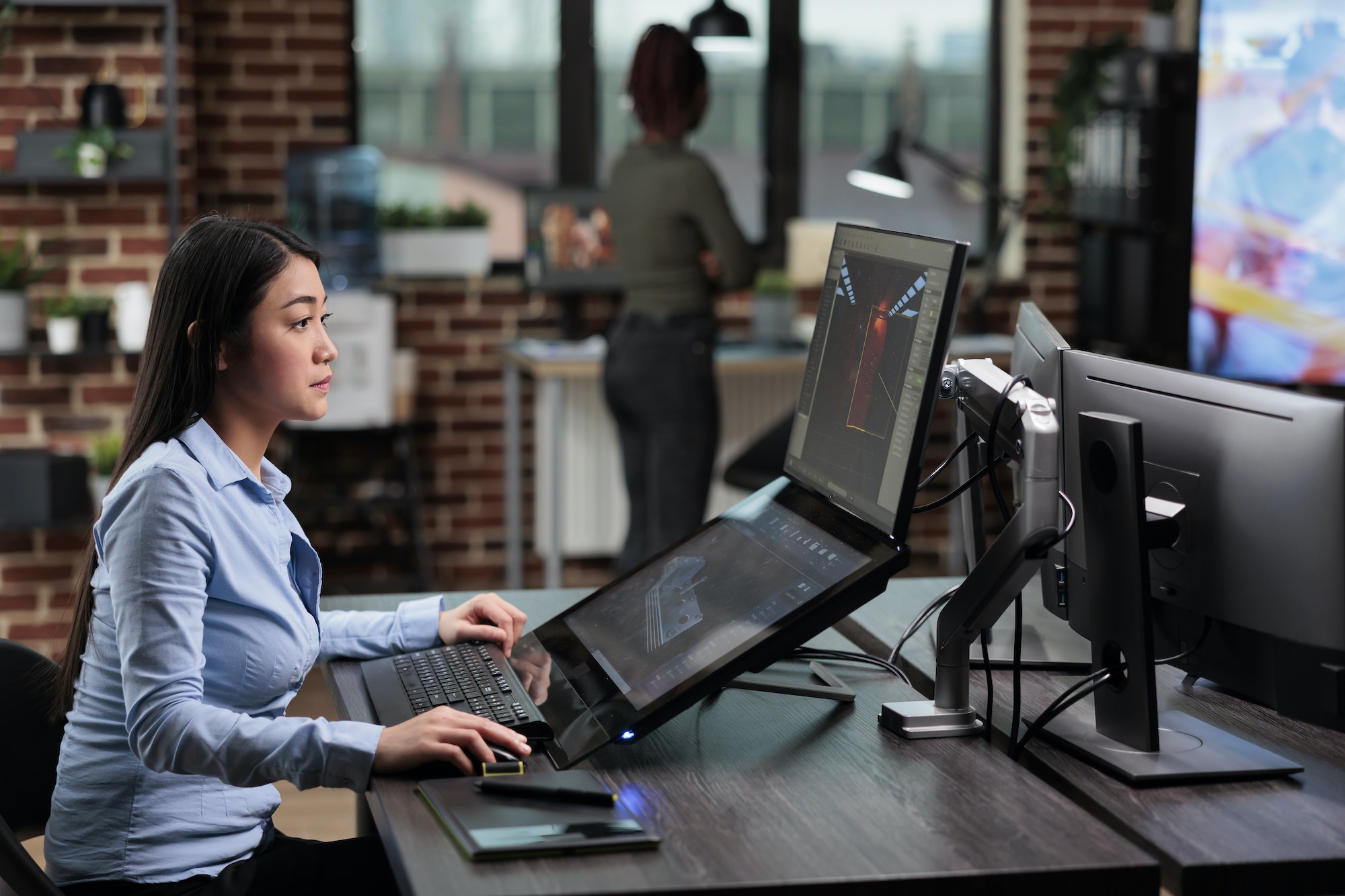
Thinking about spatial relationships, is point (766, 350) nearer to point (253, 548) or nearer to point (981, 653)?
point (981, 653)

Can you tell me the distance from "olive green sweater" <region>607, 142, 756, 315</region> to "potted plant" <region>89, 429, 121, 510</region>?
58.1 inches

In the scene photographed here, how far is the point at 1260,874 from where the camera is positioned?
1139 mm

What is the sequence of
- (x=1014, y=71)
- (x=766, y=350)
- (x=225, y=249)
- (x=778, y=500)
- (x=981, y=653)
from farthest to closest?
(x=1014, y=71) → (x=766, y=350) → (x=981, y=653) → (x=778, y=500) → (x=225, y=249)

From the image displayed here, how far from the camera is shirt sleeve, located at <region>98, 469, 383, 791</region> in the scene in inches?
50.4

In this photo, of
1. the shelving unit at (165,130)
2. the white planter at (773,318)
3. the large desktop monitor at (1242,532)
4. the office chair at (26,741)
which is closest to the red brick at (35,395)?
the shelving unit at (165,130)

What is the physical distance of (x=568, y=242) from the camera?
4.66 metres

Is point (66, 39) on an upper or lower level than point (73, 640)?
upper

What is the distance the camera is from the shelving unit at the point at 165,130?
3896 millimetres

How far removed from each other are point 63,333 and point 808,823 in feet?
11.0

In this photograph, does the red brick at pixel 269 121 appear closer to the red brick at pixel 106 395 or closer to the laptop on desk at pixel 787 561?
the red brick at pixel 106 395

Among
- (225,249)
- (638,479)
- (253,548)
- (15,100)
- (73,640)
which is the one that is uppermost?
(15,100)

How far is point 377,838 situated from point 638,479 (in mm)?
2314

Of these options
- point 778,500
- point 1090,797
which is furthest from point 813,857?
point 778,500

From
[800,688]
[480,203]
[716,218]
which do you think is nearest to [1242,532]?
[800,688]
